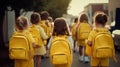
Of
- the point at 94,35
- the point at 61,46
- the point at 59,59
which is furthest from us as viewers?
the point at 94,35

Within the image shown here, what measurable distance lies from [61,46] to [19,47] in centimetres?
113

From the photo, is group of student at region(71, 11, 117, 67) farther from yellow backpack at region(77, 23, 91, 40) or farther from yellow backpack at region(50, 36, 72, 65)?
yellow backpack at region(77, 23, 91, 40)

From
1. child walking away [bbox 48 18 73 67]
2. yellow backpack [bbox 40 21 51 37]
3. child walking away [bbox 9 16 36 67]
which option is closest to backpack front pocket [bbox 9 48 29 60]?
child walking away [bbox 9 16 36 67]

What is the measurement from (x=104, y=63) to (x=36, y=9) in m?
14.0

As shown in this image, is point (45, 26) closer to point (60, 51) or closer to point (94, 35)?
point (94, 35)

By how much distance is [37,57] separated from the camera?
11.5 m

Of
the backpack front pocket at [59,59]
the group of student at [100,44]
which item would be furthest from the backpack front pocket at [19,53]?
the group of student at [100,44]

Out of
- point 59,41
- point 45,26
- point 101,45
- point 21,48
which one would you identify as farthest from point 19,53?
point 45,26

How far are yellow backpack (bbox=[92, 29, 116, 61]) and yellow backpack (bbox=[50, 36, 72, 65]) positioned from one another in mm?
853

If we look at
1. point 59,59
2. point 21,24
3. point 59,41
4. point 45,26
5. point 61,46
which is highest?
point 21,24

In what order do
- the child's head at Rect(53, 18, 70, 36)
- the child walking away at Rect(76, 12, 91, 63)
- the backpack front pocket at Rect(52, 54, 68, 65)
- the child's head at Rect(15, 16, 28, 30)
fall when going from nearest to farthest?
the backpack front pocket at Rect(52, 54, 68, 65) < the child's head at Rect(53, 18, 70, 36) < the child's head at Rect(15, 16, 28, 30) < the child walking away at Rect(76, 12, 91, 63)

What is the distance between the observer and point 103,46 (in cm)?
927

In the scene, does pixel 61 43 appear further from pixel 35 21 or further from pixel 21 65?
pixel 35 21

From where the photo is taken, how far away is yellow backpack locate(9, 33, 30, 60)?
9164 millimetres
